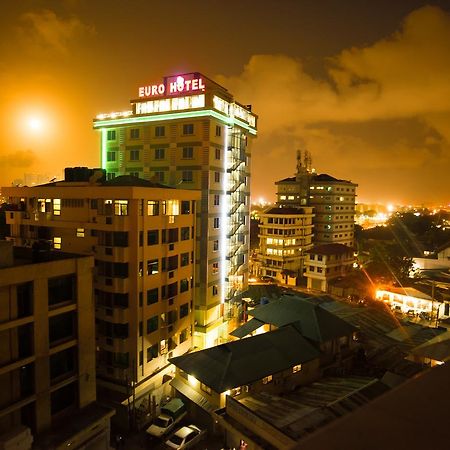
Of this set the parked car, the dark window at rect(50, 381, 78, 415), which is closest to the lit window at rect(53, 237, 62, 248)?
the dark window at rect(50, 381, 78, 415)

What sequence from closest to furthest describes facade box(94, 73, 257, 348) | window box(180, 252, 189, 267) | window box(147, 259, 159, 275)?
window box(147, 259, 159, 275)
window box(180, 252, 189, 267)
facade box(94, 73, 257, 348)

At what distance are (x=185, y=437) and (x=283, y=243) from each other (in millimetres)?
39963

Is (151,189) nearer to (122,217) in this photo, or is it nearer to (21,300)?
(122,217)

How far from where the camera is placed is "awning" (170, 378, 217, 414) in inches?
854

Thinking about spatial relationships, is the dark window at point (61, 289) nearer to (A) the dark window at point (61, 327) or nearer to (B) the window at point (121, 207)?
(A) the dark window at point (61, 327)

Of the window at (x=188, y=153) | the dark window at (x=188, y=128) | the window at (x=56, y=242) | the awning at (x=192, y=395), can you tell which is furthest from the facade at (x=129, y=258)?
the dark window at (x=188, y=128)

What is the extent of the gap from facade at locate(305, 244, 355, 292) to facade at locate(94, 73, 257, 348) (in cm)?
1593

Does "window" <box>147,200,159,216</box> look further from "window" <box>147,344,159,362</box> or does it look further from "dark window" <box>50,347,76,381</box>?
"dark window" <box>50,347,76,381</box>

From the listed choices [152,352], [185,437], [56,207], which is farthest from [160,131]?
[185,437]

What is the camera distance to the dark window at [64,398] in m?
17.5

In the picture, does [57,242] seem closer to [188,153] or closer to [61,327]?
[61,327]

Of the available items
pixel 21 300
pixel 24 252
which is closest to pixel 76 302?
pixel 21 300

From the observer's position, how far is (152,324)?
26.1m

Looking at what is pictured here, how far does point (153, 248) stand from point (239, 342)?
9.02 meters
